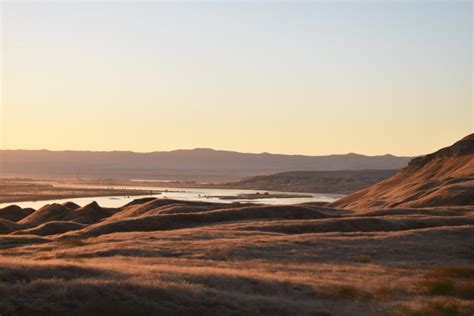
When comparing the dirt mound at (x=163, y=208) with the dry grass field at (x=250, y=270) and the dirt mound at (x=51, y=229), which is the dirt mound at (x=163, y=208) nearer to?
the dirt mound at (x=51, y=229)

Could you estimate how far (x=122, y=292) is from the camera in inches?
867

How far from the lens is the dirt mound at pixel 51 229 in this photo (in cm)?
6769

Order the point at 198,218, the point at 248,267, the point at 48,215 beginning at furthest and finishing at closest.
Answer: the point at 48,215 → the point at 198,218 → the point at 248,267

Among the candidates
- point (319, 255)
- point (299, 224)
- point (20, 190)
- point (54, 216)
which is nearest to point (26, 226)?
point (54, 216)

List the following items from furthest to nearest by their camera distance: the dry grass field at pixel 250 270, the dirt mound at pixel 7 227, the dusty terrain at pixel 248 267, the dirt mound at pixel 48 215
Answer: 1. the dirt mound at pixel 48 215
2. the dirt mound at pixel 7 227
3. the dusty terrain at pixel 248 267
4. the dry grass field at pixel 250 270

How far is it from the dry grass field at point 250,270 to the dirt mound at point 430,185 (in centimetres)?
2410

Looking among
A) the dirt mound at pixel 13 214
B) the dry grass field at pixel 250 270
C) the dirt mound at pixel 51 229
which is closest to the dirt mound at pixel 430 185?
the dry grass field at pixel 250 270

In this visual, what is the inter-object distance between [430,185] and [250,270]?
74.8m

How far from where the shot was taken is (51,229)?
68.8 meters

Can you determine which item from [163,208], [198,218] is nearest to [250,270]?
[198,218]

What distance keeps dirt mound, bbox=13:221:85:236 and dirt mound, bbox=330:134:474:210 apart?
39378mm

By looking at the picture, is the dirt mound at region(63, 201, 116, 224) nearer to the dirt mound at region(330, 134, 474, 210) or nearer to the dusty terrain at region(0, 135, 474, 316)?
the dusty terrain at region(0, 135, 474, 316)

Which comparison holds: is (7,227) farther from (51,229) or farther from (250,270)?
(250,270)

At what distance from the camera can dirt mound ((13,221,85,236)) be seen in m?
67.7
